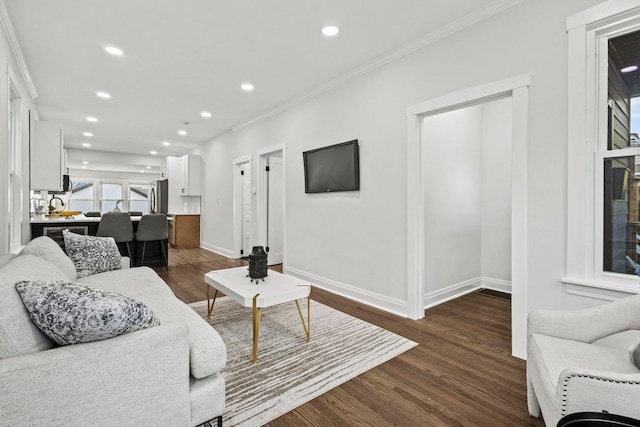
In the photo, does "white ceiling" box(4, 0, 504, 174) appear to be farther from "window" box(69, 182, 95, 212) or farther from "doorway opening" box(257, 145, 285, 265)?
"window" box(69, 182, 95, 212)

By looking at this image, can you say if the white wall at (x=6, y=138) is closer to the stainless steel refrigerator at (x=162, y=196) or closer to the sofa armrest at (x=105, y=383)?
the sofa armrest at (x=105, y=383)

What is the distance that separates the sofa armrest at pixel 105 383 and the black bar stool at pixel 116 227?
421cm

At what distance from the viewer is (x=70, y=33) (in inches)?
111

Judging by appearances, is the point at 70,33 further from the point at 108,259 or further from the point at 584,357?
the point at 584,357

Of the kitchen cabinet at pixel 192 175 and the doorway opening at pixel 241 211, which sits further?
the kitchen cabinet at pixel 192 175

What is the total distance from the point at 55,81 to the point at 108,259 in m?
2.58

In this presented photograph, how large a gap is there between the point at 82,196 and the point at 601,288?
12.8 metres

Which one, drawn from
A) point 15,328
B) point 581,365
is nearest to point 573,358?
point 581,365

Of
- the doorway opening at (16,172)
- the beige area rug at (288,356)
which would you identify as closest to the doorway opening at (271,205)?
the beige area rug at (288,356)

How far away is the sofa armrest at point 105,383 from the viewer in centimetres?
101

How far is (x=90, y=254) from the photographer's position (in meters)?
2.95

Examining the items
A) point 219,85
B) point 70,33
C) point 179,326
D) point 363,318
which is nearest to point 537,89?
point 363,318

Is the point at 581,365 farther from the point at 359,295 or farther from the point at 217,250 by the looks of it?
the point at 217,250

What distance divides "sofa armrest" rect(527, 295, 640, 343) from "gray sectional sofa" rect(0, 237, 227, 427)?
1.63 metres
